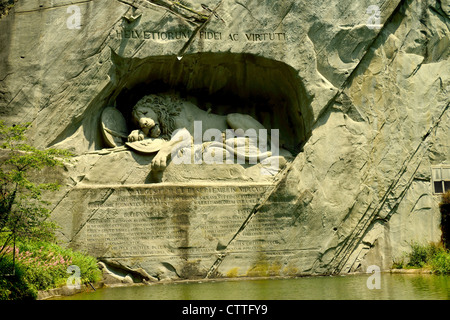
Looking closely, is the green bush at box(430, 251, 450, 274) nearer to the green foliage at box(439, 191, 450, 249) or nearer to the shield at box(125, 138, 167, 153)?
the green foliage at box(439, 191, 450, 249)

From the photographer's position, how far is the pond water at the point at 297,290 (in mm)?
7936

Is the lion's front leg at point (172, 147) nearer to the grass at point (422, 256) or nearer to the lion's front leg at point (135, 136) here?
the lion's front leg at point (135, 136)

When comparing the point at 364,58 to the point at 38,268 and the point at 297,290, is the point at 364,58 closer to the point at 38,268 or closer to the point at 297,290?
the point at 297,290

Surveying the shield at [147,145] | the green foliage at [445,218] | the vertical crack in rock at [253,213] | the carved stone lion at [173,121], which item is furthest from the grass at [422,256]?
the shield at [147,145]

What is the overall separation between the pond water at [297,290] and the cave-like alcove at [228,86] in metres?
3.15

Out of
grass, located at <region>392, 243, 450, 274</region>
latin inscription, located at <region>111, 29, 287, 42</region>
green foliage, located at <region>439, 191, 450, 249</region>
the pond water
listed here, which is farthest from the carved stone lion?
green foliage, located at <region>439, 191, 450, 249</region>

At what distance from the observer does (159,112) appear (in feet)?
37.4

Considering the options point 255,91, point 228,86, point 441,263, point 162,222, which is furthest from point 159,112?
point 441,263

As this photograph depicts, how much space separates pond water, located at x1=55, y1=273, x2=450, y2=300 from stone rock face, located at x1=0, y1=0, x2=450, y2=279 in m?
0.73

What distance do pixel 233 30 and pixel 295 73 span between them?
1443 mm

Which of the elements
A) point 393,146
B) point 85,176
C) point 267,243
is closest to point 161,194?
point 85,176

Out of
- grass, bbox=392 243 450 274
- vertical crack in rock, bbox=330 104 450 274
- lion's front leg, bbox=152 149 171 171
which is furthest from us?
vertical crack in rock, bbox=330 104 450 274

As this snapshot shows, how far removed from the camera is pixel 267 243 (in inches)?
418

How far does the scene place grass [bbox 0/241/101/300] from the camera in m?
7.78
